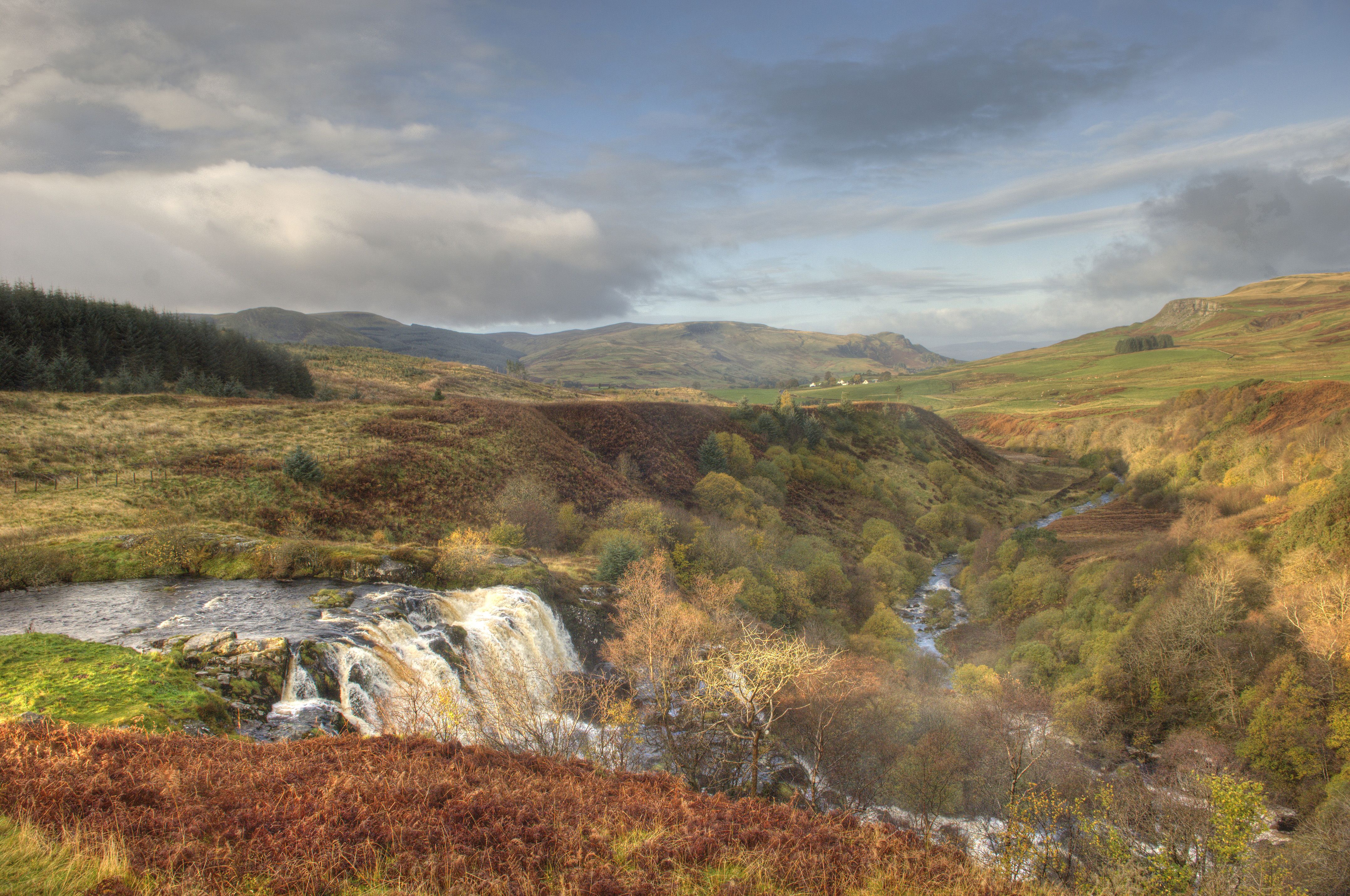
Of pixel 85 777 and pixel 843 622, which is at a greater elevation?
pixel 85 777

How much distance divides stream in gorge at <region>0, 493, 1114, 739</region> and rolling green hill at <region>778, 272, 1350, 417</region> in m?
123

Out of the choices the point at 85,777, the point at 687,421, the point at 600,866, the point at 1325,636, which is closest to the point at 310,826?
the point at 85,777

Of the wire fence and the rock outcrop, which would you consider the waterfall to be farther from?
the wire fence

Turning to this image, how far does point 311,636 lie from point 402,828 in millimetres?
14695

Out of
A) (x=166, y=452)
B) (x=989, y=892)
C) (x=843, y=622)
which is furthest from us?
(x=843, y=622)

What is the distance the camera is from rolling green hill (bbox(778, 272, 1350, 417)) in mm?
113812

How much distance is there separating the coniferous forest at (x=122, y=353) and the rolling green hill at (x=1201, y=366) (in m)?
119

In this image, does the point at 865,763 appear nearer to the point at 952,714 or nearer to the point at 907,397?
the point at 952,714

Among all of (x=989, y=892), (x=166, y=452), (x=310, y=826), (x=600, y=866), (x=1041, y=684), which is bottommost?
(x=1041, y=684)

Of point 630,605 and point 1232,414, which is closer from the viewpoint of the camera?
point 630,605

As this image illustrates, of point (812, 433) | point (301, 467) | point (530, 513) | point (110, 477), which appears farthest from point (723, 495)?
point (110, 477)

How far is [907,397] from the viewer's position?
594 ft

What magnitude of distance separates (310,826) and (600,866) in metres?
4.31

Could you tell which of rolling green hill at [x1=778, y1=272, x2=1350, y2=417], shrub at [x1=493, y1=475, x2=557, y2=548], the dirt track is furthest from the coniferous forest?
rolling green hill at [x1=778, y1=272, x2=1350, y2=417]
